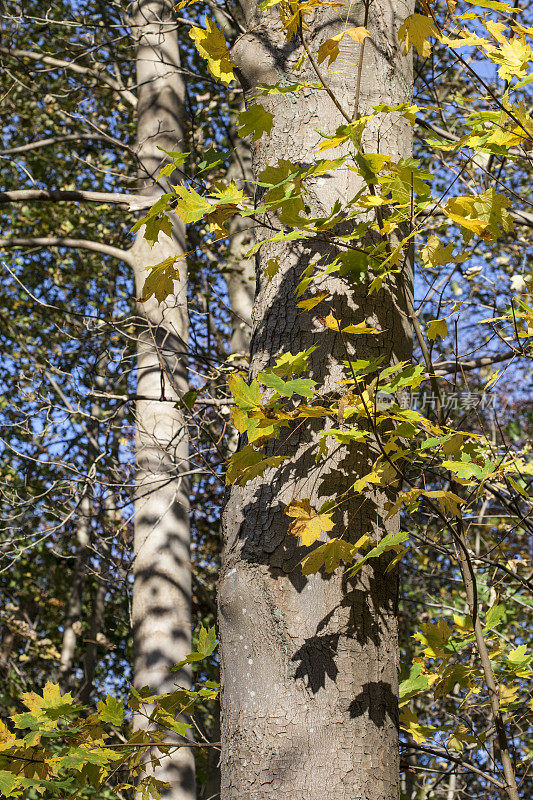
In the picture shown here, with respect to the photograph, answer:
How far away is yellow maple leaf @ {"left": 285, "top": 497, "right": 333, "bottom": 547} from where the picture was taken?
3.88 ft

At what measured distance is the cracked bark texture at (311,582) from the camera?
1164 mm

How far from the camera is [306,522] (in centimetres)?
120

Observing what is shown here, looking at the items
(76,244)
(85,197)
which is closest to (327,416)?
(85,197)

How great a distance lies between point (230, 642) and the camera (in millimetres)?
1307

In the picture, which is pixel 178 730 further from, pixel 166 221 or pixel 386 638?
pixel 166 221

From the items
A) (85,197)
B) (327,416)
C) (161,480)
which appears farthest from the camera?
(85,197)

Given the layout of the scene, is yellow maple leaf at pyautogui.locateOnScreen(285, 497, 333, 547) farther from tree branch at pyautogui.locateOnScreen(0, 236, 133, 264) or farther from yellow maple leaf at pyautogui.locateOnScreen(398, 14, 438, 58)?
tree branch at pyautogui.locateOnScreen(0, 236, 133, 264)

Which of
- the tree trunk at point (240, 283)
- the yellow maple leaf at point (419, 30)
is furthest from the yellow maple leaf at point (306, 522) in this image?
the tree trunk at point (240, 283)

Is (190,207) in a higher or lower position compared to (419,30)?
lower

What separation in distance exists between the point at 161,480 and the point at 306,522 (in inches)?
86.3

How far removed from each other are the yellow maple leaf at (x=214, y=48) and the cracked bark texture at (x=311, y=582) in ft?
0.61

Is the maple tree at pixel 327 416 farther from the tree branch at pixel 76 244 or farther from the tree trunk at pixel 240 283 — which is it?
the tree trunk at pixel 240 283

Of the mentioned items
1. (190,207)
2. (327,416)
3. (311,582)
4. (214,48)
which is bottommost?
(311,582)

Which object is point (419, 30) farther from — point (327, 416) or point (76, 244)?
point (76, 244)
